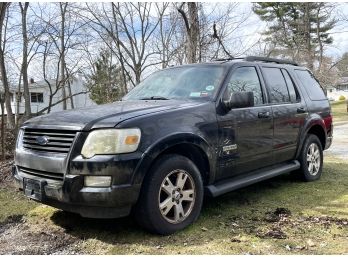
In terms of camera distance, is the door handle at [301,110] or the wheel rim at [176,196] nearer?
the wheel rim at [176,196]

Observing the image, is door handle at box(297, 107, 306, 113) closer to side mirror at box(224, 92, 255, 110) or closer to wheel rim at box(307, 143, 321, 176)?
wheel rim at box(307, 143, 321, 176)

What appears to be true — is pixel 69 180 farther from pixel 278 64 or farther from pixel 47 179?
pixel 278 64

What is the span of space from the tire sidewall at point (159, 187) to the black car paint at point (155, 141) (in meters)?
0.11

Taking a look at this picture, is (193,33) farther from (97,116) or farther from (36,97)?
(36,97)

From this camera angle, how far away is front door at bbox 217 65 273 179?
15.0 feet

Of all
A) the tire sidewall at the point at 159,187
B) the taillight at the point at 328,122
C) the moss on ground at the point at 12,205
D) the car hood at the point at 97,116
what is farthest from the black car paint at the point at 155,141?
the taillight at the point at 328,122

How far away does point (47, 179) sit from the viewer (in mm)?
3775

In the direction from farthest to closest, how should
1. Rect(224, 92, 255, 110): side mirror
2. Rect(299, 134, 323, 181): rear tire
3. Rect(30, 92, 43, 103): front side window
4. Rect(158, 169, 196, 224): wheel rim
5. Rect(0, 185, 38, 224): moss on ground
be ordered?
Rect(30, 92, 43, 103): front side window → Rect(299, 134, 323, 181): rear tire → Rect(0, 185, 38, 224): moss on ground → Rect(224, 92, 255, 110): side mirror → Rect(158, 169, 196, 224): wheel rim

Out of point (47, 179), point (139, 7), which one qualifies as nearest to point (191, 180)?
point (47, 179)

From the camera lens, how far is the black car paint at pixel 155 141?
3.55 m

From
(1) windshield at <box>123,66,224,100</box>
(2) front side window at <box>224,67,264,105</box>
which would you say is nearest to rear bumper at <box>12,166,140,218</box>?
(1) windshield at <box>123,66,224,100</box>

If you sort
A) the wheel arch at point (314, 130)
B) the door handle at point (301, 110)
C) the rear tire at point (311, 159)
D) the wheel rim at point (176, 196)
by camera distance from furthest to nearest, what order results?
the rear tire at point (311, 159), the wheel arch at point (314, 130), the door handle at point (301, 110), the wheel rim at point (176, 196)

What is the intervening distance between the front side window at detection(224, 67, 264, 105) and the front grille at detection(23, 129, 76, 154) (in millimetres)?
1999

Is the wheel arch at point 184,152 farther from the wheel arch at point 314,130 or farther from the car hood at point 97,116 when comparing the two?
the wheel arch at point 314,130
